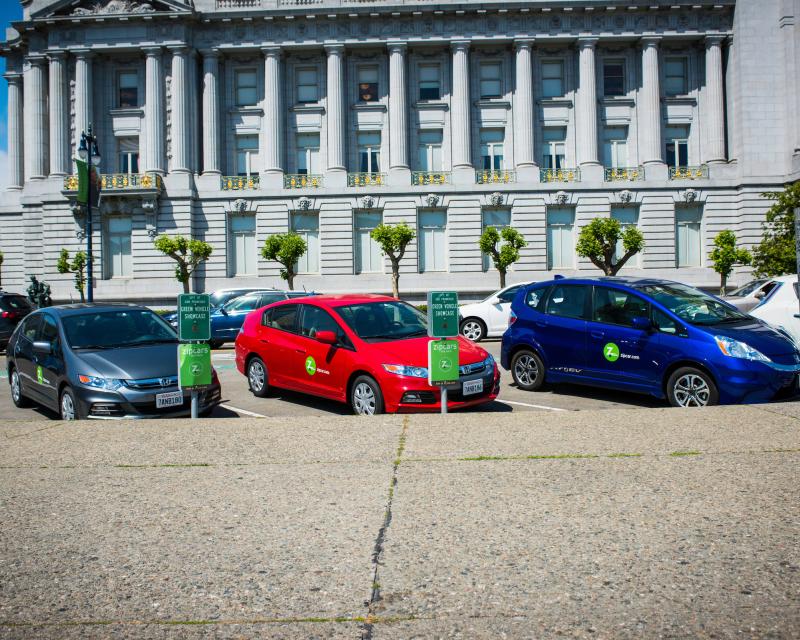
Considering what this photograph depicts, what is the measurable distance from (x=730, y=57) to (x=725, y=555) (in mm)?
46580

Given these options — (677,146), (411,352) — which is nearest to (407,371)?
(411,352)

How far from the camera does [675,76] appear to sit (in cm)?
4444

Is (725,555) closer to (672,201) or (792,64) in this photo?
(672,201)

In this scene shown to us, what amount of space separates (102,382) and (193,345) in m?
1.22

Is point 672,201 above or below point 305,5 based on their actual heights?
below

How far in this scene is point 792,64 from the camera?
41.5 meters

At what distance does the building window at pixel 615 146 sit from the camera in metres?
43.8

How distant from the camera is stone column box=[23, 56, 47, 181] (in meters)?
44.4

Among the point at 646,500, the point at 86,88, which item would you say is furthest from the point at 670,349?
the point at 86,88

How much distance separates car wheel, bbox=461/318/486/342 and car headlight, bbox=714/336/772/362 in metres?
12.1

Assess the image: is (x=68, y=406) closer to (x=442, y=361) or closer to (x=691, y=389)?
(x=442, y=361)

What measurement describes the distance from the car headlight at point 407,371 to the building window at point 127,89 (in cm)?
4147

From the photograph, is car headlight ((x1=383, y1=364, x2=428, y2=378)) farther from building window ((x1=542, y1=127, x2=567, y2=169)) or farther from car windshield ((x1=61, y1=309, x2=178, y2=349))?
building window ((x1=542, y1=127, x2=567, y2=169))

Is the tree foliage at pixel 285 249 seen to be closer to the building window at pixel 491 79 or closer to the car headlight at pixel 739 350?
the building window at pixel 491 79
